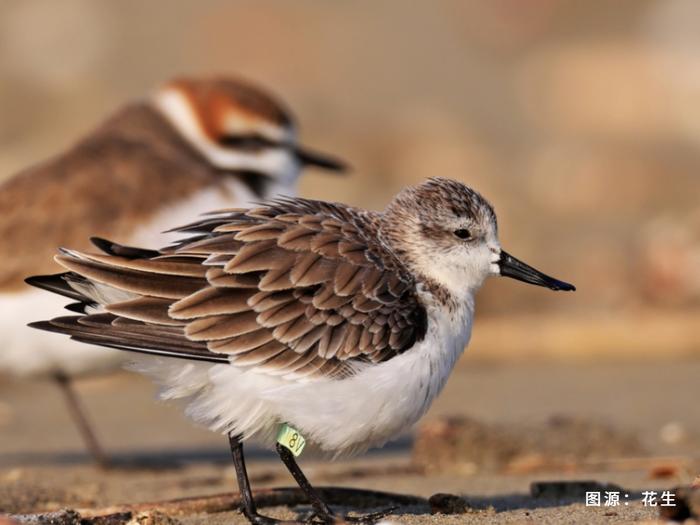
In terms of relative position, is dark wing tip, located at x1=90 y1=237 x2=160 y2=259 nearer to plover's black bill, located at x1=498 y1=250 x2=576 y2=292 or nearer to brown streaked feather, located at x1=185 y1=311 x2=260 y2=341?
brown streaked feather, located at x1=185 y1=311 x2=260 y2=341

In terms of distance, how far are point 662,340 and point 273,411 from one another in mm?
4965

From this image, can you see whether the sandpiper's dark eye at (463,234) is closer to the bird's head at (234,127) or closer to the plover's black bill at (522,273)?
the plover's black bill at (522,273)

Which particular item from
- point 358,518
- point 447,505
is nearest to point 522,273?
point 447,505

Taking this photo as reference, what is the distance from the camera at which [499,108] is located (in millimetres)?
17281

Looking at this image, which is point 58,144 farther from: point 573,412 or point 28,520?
point 28,520

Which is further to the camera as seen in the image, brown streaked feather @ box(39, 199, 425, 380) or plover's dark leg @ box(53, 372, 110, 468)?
plover's dark leg @ box(53, 372, 110, 468)

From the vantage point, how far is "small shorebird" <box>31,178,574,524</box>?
16.0 feet

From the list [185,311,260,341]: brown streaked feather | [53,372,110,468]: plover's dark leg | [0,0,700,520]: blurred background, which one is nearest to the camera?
[185,311,260,341]: brown streaked feather

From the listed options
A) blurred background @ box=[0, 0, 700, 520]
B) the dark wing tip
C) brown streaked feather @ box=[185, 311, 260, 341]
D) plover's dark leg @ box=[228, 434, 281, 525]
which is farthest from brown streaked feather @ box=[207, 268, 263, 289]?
blurred background @ box=[0, 0, 700, 520]

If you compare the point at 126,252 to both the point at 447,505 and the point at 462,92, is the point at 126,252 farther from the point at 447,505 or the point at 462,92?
the point at 462,92

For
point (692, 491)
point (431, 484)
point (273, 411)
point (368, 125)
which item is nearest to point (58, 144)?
point (368, 125)

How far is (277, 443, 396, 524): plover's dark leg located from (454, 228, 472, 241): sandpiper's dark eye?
1085 millimetres

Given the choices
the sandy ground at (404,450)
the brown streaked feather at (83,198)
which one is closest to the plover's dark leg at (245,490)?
the sandy ground at (404,450)

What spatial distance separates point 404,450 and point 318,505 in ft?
9.16
